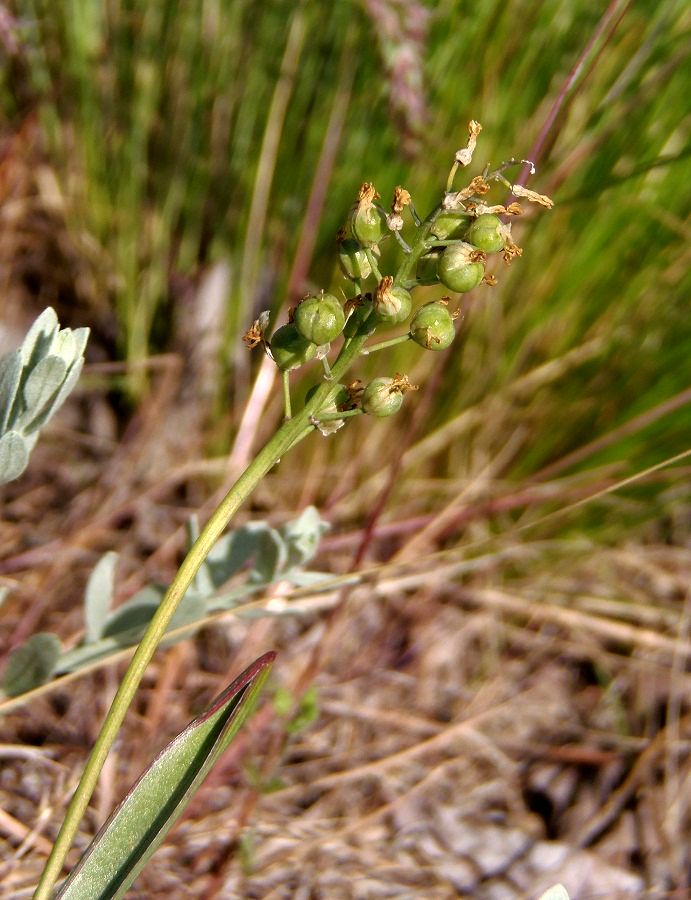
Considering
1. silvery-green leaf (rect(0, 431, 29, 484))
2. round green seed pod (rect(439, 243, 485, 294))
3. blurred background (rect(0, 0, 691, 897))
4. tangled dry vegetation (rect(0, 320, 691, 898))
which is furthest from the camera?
blurred background (rect(0, 0, 691, 897))

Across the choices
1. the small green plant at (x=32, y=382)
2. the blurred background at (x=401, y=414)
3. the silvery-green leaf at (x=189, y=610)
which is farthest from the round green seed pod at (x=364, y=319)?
the blurred background at (x=401, y=414)

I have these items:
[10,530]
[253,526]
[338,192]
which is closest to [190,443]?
[10,530]

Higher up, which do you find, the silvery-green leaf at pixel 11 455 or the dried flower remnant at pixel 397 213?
the dried flower remnant at pixel 397 213

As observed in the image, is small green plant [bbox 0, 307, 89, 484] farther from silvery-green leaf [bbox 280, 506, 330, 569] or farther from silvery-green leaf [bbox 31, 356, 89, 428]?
silvery-green leaf [bbox 280, 506, 330, 569]

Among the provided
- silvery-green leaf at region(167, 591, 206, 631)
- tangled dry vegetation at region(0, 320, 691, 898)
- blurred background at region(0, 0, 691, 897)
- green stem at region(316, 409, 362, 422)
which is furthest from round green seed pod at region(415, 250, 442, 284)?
blurred background at region(0, 0, 691, 897)

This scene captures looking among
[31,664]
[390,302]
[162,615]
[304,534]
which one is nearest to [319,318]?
[390,302]

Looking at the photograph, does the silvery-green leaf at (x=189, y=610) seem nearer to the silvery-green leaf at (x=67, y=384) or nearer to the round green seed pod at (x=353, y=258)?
the silvery-green leaf at (x=67, y=384)

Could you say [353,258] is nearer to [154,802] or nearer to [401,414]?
[154,802]
